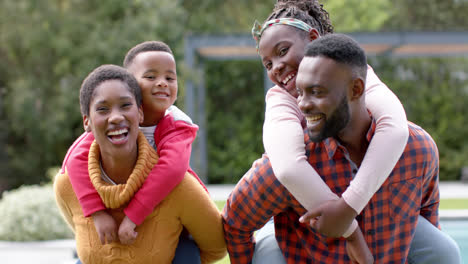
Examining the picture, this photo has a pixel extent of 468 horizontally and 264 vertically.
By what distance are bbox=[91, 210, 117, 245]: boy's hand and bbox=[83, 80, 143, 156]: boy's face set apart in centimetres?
24

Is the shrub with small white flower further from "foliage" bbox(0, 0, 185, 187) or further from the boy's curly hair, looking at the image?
"foliage" bbox(0, 0, 185, 187)

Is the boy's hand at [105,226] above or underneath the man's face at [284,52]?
underneath

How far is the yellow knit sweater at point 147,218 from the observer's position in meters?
1.93

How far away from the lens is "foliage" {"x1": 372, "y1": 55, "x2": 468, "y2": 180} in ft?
40.7

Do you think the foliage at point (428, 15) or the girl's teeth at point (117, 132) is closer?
the girl's teeth at point (117, 132)

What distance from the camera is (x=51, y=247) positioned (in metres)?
4.71

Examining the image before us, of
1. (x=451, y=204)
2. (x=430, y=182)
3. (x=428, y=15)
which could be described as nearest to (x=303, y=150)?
(x=430, y=182)

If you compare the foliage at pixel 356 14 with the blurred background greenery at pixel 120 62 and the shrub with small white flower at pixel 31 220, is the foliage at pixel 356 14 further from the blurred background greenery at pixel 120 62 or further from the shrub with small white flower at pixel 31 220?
the shrub with small white flower at pixel 31 220

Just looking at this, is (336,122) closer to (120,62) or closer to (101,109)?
(101,109)

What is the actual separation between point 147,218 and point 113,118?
16.3 inches

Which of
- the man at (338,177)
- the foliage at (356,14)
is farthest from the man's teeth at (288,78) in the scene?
the foliage at (356,14)

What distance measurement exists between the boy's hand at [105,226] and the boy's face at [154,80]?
1.53ft

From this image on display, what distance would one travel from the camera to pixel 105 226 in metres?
1.90

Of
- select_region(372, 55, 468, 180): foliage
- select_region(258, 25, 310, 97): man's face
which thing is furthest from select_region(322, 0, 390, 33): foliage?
select_region(258, 25, 310, 97): man's face
